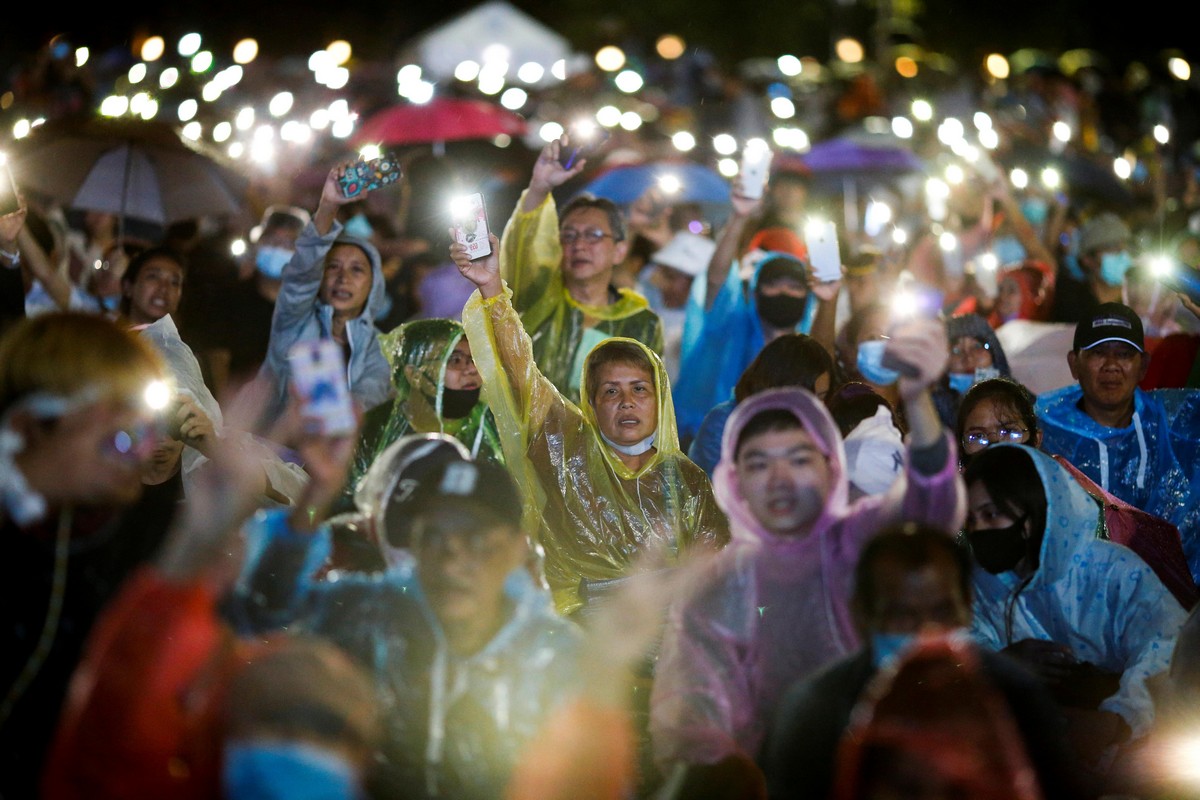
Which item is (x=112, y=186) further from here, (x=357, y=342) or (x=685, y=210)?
(x=685, y=210)

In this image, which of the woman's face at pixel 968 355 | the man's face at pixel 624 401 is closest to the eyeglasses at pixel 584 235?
the man's face at pixel 624 401

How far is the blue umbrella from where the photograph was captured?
8.30 meters

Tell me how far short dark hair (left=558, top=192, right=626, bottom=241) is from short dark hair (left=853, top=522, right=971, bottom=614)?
317cm

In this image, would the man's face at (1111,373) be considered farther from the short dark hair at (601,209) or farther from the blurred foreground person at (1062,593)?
the short dark hair at (601,209)

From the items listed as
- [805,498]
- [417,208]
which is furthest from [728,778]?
[417,208]

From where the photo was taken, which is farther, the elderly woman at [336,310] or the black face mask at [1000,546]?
the elderly woman at [336,310]

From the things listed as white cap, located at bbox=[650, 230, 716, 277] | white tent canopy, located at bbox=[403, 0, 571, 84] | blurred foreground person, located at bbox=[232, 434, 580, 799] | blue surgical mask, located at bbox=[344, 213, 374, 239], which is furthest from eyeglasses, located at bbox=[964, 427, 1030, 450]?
white tent canopy, located at bbox=[403, 0, 571, 84]

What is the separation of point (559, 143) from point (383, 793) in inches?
118

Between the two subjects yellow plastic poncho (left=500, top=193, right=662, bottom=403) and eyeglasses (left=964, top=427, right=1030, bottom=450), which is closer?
eyeglasses (left=964, top=427, right=1030, bottom=450)

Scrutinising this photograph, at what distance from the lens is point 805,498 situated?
3391 millimetres

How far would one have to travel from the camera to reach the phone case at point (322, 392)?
3.07 meters

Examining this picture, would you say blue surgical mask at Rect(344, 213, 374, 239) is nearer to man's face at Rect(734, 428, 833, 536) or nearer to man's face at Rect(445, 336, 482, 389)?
man's face at Rect(445, 336, 482, 389)

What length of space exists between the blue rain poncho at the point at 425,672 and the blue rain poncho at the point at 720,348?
3124 millimetres

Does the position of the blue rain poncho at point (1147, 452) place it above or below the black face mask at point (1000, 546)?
above
